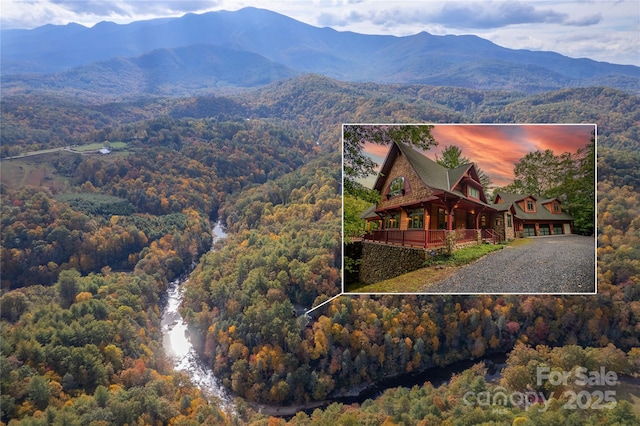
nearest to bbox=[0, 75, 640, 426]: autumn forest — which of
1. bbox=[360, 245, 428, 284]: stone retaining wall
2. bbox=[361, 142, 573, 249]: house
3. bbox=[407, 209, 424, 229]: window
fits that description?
bbox=[361, 142, 573, 249]: house

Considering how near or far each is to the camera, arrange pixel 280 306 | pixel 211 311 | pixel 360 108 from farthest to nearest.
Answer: pixel 360 108, pixel 211 311, pixel 280 306

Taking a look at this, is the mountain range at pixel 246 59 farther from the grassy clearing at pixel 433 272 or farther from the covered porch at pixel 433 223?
the grassy clearing at pixel 433 272

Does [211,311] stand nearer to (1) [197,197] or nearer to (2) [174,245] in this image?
(2) [174,245]

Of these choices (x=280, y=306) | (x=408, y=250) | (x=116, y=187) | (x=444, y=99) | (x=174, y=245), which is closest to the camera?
(x=408, y=250)

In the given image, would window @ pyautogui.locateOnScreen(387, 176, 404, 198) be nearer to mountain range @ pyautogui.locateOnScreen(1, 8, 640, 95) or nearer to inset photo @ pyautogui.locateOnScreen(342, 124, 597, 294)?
inset photo @ pyautogui.locateOnScreen(342, 124, 597, 294)

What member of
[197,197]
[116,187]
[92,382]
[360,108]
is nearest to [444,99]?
[360,108]

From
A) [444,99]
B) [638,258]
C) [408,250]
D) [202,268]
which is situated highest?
[444,99]

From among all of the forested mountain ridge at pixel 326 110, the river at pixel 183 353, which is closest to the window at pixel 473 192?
the river at pixel 183 353

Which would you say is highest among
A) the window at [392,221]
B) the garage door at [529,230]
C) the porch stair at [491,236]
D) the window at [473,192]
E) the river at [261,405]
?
the window at [473,192]
